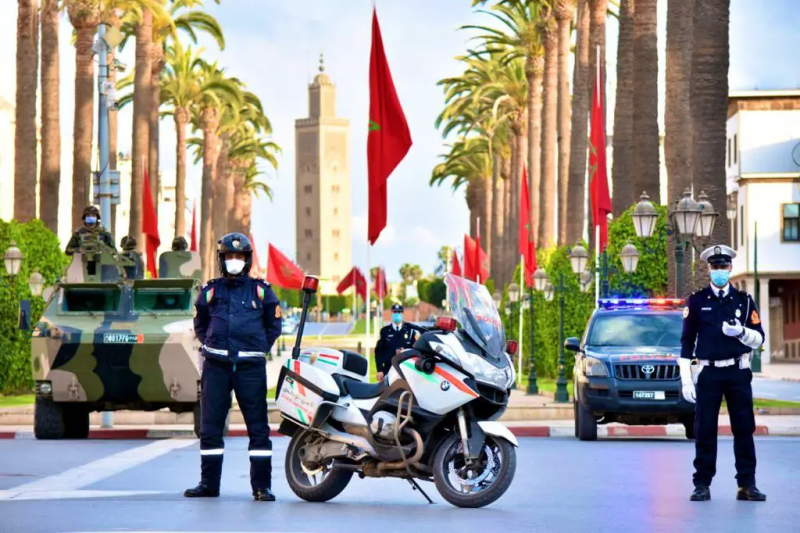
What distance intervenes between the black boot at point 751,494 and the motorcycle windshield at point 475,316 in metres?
2.38

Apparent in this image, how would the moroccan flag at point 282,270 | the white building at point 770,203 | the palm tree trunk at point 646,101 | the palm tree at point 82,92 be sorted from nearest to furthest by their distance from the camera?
1. the palm tree trunk at point 646,101
2. the moroccan flag at point 282,270
3. the palm tree at point 82,92
4. the white building at point 770,203

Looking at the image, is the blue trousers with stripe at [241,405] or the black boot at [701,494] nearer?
the blue trousers with stripe at [241,405]

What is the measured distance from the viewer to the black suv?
72.3 ft

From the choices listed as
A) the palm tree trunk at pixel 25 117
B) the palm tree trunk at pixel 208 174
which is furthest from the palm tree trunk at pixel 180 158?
the palm tree trunk at pixel 25 117

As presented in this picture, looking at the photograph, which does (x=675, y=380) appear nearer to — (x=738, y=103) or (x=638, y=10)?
(x=638, y=10)

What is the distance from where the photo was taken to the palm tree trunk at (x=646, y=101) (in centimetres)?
3709

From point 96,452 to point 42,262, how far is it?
70.4ft

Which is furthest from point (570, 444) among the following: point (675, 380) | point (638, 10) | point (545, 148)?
point (545, 148)

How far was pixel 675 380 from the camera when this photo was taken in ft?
72.7

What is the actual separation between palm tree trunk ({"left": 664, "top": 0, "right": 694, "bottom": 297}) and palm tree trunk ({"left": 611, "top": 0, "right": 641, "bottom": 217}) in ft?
15.0

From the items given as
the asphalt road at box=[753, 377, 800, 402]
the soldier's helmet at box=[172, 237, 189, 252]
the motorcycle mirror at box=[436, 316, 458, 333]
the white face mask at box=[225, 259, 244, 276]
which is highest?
the soldier's helmet at box=[172, 237, 189, 252]

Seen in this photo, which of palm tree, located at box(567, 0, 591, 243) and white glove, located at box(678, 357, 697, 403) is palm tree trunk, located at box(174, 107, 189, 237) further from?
white glove, located at box(678, 357, 697, 403)

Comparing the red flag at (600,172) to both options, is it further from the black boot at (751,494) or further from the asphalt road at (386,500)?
the black boot at (751,494)

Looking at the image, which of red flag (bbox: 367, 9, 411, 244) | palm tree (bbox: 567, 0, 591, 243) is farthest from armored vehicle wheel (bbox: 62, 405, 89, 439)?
palm tree (bbox: 567, 0, 591, 243)
